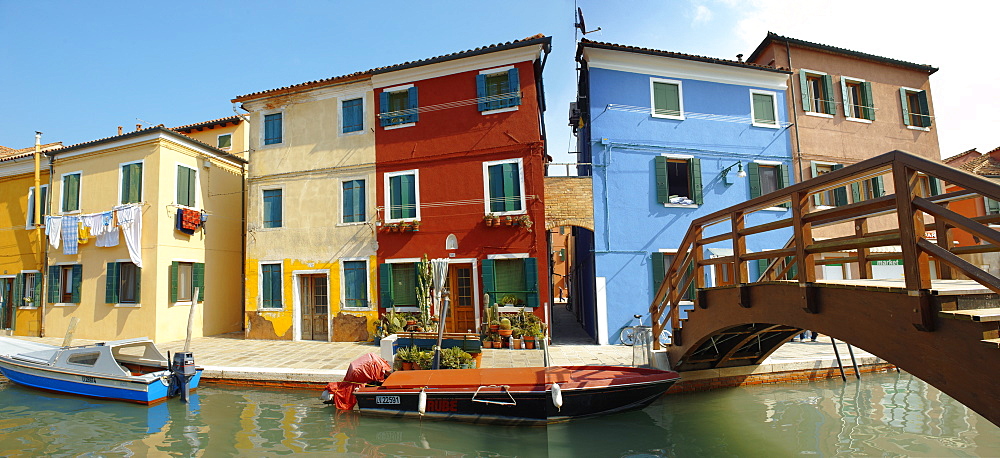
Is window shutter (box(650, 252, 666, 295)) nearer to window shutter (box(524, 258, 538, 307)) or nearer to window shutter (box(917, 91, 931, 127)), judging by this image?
window shutter (box(524, 258, 538, 307))

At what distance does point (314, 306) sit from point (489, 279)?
618 centimetres

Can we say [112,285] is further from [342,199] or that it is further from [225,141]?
[225,141]

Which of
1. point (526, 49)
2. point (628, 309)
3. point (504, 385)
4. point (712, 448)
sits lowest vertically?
point (712, 448)

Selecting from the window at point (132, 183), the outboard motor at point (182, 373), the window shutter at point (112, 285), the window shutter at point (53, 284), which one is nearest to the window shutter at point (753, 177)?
the outboard motor at point (182, 373)

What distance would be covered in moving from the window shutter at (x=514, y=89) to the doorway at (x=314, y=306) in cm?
817

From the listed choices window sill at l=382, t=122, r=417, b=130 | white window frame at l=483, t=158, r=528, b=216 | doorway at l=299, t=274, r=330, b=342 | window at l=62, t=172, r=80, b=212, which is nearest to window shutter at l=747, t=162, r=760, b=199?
white window frame at l=483, t=158, r=528, b=216

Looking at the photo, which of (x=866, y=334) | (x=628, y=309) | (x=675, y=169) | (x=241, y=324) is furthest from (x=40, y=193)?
(x=866, y=334)

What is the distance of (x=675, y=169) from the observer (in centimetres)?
1550

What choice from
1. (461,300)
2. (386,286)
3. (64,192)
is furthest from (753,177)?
(64,192)

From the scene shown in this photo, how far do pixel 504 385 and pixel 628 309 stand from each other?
21.6 feet

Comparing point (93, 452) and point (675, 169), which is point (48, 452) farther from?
point (675, 169)

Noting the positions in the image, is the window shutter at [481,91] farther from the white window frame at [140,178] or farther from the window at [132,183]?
the window at [132,183]

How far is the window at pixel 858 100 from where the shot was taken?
635 inches

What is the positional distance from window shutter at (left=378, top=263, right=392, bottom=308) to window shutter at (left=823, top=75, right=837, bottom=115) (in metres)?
14.7
